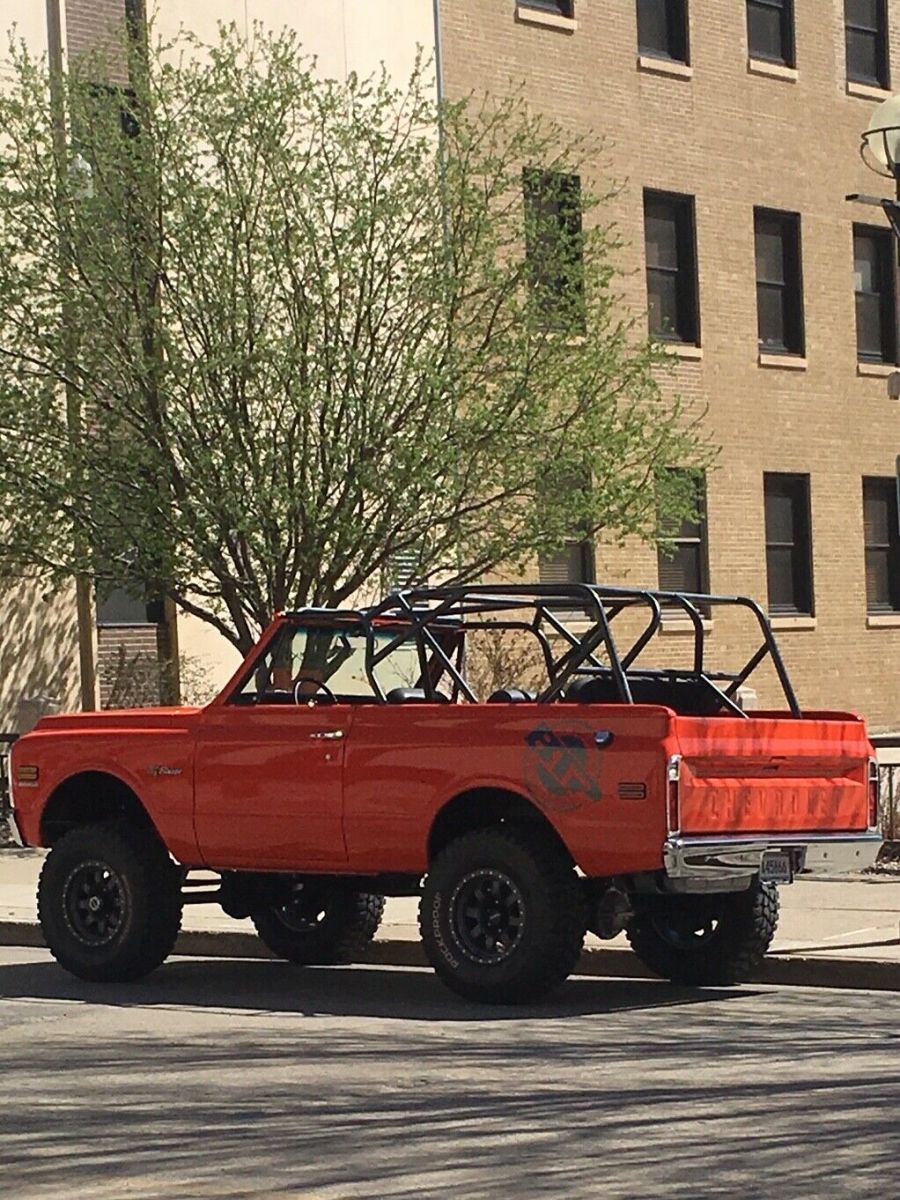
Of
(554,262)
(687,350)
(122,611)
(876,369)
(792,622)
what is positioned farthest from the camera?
(876,369)

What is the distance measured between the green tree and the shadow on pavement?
27.4ft

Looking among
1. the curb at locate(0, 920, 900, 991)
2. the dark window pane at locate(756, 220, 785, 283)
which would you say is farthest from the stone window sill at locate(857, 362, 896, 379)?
the curb at locate(0, 920, 900, 991)

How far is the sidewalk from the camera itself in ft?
43.2

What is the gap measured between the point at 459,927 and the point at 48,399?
11.4 m

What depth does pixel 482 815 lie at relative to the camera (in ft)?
41.1

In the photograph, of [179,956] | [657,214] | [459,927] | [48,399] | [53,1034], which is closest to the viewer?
[53,1034]

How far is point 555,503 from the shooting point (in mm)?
23438

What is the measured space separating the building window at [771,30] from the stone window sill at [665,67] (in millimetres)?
1658

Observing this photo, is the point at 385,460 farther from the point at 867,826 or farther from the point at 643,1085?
the point at 643,1085

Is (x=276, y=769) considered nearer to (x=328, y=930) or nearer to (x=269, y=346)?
(x=328, y=930)

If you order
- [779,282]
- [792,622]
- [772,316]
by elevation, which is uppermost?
[779,282]

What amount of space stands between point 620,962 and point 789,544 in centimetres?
2120

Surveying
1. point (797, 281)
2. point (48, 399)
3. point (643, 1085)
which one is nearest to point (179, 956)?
point (643, 1085)

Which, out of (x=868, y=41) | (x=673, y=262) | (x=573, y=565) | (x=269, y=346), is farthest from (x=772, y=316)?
(x=269, y=346)
